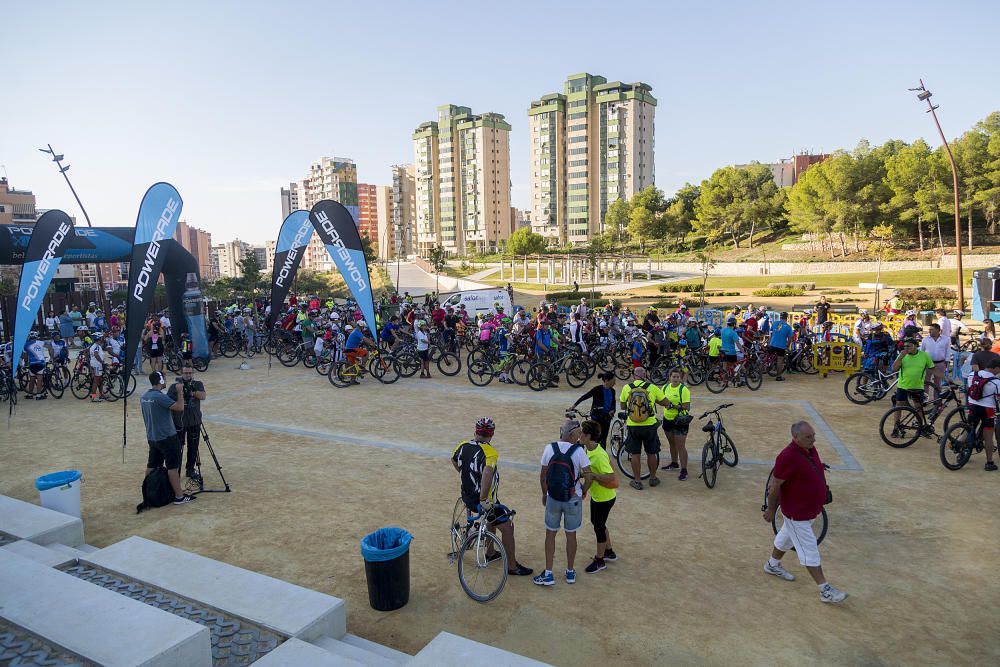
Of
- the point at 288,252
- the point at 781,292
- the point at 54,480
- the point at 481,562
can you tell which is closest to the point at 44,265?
the point at 288,252

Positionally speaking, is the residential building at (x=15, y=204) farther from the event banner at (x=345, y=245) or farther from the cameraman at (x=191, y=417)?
the cameraman at (x=191, y=417)

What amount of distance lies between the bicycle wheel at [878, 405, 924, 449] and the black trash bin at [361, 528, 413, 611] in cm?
855

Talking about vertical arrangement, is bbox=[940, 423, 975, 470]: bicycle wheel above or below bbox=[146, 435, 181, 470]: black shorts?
below

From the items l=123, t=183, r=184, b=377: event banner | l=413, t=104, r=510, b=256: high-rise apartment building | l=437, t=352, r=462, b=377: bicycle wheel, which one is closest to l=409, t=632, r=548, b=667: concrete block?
l=123, t=183, r=184, b=377: event banner

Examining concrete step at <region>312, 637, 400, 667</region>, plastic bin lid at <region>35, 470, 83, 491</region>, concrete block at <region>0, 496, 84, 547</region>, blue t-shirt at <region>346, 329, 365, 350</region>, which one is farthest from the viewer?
blue t-shirt at <region>346, 329, 365, 350</region>

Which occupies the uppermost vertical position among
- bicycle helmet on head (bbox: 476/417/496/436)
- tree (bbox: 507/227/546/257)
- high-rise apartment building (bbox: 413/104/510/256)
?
high-rise apartment building (bbox: 413/104/510/256)

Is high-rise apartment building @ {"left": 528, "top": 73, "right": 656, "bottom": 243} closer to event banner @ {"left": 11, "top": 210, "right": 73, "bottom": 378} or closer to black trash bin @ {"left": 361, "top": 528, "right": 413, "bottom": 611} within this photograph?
event banner @ {"left": 11, "top": 210, "right": 73, "bottom": 378}

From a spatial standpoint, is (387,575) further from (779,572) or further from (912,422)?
(912,422)

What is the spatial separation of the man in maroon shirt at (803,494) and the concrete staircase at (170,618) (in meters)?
3.03

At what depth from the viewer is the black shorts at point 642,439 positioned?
8391 millimetres

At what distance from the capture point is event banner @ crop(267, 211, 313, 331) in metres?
16.5

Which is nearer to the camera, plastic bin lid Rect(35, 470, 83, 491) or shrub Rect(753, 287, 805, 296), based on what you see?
plastic bin lid Rect(35, 470, 83, 491)

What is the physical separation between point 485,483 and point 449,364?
12074 mm

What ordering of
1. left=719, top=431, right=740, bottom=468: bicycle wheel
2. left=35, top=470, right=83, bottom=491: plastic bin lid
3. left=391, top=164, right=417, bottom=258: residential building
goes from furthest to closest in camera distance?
left=391, top=164, right=417, bottom=258: residential building → left=719, top=431, right=740, bottom=468: bicycle wheel → left=35, top=470, right=83, bottom=491: plastic bin lid
